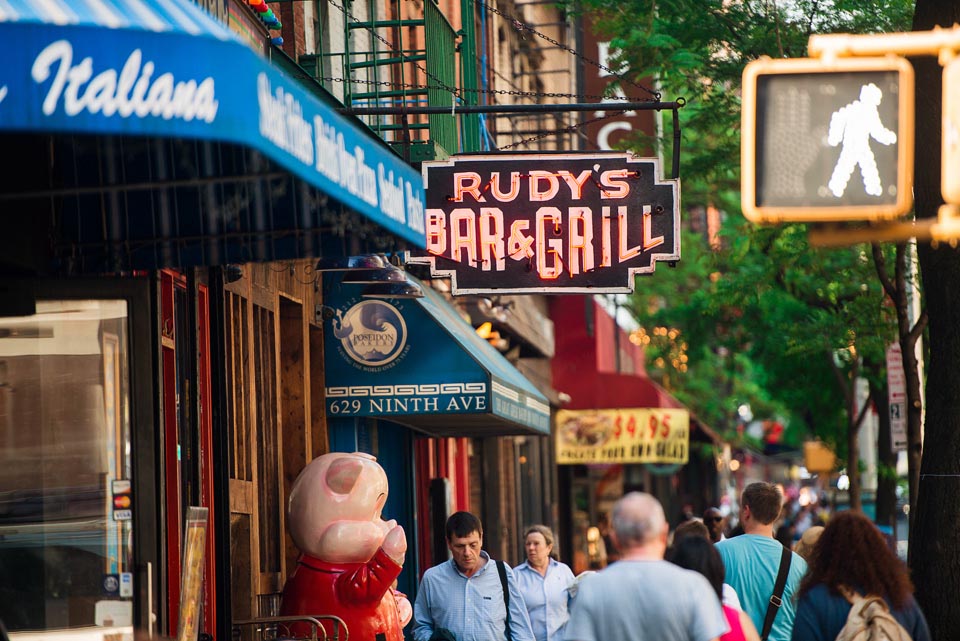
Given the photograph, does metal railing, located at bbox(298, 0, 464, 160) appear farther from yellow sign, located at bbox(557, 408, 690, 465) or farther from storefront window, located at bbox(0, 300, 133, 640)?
yellow sign, located at bbox(557, 408, 690, 465)

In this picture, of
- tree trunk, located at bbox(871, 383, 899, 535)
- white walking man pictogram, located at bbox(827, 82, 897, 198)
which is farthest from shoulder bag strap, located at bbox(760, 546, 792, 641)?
tree trunk, located at bbox(871, 383, 899, 535)

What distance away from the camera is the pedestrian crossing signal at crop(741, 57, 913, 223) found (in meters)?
5.91

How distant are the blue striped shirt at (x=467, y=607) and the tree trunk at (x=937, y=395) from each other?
2727 mm

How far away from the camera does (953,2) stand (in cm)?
1137

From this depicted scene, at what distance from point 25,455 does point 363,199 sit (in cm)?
255

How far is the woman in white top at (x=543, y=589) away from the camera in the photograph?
11469 millimetres

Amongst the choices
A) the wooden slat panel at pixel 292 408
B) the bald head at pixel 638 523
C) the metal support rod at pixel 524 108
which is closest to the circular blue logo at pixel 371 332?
the wooden slat panel at pixel 292 408

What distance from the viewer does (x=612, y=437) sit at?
26.2m

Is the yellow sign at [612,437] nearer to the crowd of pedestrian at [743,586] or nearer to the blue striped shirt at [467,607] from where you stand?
the blue striped shirt at [467,607]

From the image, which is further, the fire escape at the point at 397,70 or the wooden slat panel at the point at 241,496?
the fire escape at the point at 397,70

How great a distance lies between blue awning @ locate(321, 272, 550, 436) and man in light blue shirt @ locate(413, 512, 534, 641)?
3.11 meters

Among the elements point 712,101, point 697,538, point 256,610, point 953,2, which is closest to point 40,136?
point 697,538

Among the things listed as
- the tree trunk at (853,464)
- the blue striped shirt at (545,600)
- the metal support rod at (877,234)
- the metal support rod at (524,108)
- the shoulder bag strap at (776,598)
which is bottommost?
the tree trunk at (853,464)

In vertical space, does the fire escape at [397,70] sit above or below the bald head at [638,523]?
above
